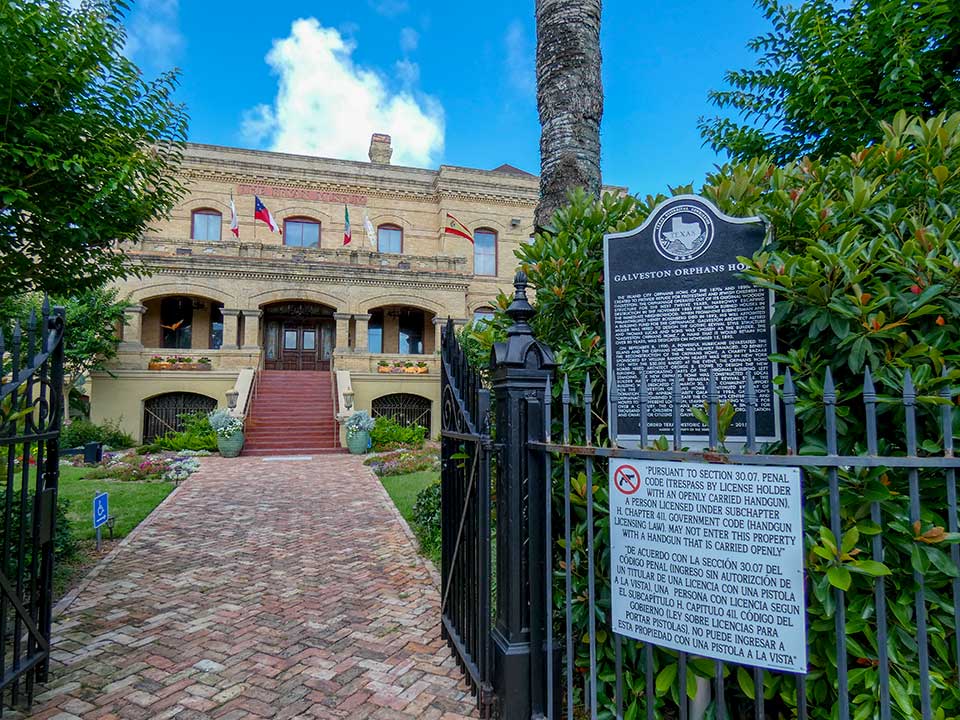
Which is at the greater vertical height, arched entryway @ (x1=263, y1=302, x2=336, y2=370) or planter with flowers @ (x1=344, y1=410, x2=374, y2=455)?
arched entryway @ (x1=263, y1=302, x2=336, y2=370)

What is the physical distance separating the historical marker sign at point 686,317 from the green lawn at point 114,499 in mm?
8019

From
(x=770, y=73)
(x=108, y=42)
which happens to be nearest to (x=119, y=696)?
(x=108, y=42)

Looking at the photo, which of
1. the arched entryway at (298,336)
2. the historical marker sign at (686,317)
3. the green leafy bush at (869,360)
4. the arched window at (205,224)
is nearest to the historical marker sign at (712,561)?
the green leafy bush at (869,360)

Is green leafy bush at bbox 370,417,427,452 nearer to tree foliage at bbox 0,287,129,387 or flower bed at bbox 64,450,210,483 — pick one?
flower bed at bbox 64,450,210,483

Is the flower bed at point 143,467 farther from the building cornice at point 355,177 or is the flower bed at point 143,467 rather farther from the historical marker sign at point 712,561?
the building cornice at point 355,177

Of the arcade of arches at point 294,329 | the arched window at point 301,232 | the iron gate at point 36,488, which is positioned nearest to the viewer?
the iron gate at point 36,488

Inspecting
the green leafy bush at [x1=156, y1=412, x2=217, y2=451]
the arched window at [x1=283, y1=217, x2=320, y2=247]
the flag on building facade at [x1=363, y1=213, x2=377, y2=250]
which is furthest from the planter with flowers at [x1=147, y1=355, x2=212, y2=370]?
the flag on building facade at [x1=363, y1=213, x2=377, y2=250]

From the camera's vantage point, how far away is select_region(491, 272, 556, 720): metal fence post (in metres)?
3.08

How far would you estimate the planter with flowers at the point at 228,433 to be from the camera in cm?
1734

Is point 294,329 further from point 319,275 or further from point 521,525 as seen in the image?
point 521,525

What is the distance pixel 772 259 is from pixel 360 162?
2848cm

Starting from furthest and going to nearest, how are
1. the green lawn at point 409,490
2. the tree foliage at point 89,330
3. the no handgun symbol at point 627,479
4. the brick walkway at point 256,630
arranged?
the tree foliage at point 89,330 → the green lawn at point 409,490 → the brick walkway at point 256,630 → the no handgun symbol at point 627,479

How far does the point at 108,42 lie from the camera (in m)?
5.29

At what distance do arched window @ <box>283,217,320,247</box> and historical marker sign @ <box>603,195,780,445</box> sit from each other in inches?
1040
